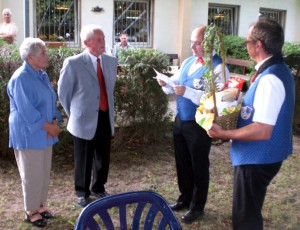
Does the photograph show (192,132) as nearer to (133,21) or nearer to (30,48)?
(30,48)

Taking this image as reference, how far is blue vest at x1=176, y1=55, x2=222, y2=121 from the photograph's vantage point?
11.3 ft

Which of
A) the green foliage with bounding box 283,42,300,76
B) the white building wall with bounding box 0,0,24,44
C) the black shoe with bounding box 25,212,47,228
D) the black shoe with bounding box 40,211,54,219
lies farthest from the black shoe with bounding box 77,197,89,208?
the white building wall with bounding box 0,0,24,44

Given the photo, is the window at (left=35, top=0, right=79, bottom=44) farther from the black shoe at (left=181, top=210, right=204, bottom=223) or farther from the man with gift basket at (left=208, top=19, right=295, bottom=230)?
the man with gift basket at (left=208, top=19, right=295, bottom=230)

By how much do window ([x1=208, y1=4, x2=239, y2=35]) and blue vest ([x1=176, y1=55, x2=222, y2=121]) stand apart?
12572mm

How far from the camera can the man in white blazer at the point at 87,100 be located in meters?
3.81

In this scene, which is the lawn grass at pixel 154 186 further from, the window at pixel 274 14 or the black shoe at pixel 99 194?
the window at pixel 274 14

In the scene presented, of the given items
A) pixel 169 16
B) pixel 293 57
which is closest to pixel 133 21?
pixel 169 16

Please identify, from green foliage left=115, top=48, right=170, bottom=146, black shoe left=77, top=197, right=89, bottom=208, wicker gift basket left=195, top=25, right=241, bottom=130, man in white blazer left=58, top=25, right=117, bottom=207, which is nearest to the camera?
wicker gift basket left=195, top=25, right=241, bottom=130

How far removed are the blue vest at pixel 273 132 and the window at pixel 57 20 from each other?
10368 mm

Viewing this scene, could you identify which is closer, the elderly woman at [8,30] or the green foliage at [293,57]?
the green foliage at [293,57]

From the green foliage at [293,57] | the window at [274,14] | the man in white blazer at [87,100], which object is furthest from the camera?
the window at [274,14]

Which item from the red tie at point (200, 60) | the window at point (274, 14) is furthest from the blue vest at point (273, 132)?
the window at point (274, 14)

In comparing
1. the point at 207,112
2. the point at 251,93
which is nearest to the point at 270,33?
the point at 251,93

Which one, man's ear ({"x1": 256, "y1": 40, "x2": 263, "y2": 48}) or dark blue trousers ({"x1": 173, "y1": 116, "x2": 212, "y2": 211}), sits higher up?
man's ear ({"x1": 256, "y1": 40, "x2": 263, "y2": 48})
